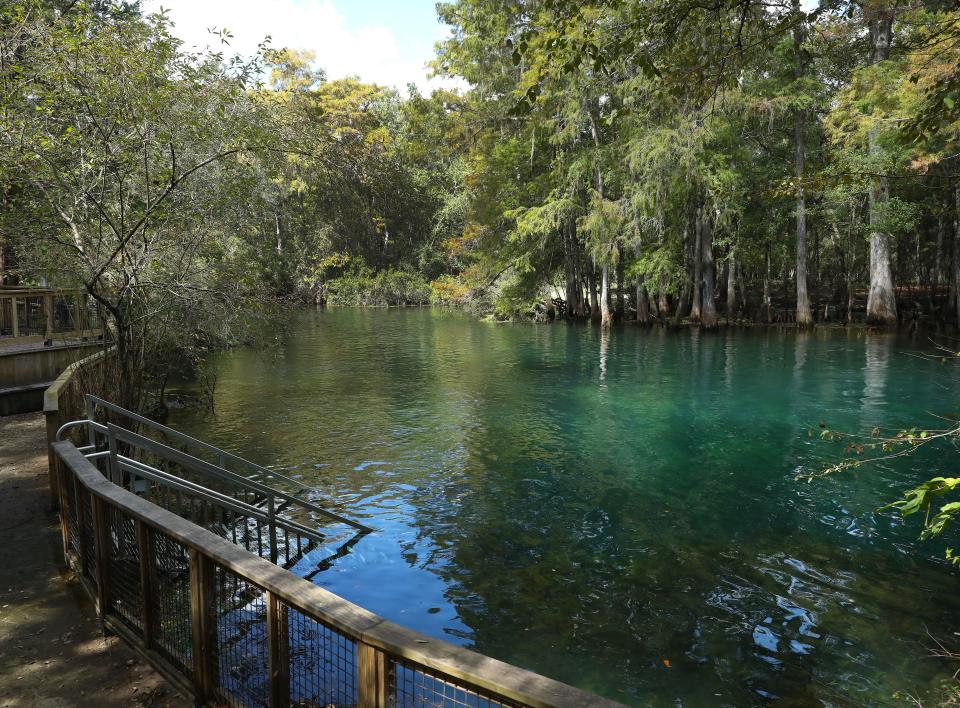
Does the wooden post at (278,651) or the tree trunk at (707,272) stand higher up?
the tree trunk at (707,272)

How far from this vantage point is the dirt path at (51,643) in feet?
13.0

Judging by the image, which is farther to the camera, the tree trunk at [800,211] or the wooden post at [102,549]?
the tree trunk at [800,211]

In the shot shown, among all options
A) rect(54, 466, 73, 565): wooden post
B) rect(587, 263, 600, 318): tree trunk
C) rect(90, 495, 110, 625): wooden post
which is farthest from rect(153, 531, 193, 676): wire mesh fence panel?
rect(587, 263, 600, 318): tree trunk

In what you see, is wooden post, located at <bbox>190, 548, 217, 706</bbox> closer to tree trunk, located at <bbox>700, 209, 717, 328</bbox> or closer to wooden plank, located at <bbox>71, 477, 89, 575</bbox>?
wooden plank, located at <bbox>71, 477, 89, 575</bbox>

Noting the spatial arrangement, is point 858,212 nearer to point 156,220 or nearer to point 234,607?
point 156,220

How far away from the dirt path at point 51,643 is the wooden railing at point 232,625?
152mm

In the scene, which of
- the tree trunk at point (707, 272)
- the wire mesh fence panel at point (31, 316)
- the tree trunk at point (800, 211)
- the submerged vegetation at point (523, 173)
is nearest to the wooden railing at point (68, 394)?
the submerged vegetation at point (523, 173)

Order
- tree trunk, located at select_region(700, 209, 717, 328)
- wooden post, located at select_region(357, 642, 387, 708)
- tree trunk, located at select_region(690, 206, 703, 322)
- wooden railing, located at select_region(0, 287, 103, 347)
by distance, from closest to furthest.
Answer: wooden post, located at select_region(357, 642, 387, 708) → wooden railing, located at select_region(0, 287, 103, 347) → tree trunk, located at select_region(700, 209, 717, 328) → tree trunk, located at select_region(690, 206, 703, 322)

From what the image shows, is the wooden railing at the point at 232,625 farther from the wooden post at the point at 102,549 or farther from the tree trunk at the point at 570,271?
the tree trunk at the point at 570,271

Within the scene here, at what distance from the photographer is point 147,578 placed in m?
4.07

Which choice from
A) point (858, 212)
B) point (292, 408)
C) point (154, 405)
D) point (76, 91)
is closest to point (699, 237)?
point (858, 212)

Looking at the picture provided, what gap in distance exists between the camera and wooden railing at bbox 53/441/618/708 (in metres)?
2.42

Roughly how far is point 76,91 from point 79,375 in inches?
153

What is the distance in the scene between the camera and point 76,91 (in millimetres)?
→ 9359
